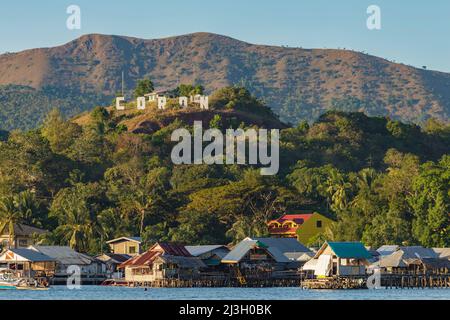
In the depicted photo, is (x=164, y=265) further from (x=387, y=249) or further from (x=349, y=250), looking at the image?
(x=387, y=249)

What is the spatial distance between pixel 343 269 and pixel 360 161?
240ft

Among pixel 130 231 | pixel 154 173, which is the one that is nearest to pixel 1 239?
pixel 130 231

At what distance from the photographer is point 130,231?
366 feet

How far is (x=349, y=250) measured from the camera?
8438 centimetres

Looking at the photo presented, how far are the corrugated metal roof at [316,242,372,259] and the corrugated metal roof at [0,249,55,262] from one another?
81.5 feet

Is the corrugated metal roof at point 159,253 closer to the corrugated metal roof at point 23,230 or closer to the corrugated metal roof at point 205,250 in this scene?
the corrugated metal roof at point 205,250

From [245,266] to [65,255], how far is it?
16223 millimetres

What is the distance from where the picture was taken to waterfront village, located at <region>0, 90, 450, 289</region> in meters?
84.6

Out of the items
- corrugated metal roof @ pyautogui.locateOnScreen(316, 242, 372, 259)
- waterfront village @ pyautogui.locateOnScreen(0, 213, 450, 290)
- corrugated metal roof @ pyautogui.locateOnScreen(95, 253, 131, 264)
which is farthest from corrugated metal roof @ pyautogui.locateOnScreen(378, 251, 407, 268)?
corrugated metal roof @ pyautogui.locateOnScreen(95, 253, 131, 264)

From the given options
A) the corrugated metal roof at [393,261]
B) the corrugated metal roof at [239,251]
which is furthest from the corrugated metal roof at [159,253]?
the corrugated metal roof at [393,261]

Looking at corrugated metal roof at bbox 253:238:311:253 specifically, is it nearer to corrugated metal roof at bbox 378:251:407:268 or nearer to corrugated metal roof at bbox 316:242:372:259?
corrugated metal roof at bbox 378:251:407:268

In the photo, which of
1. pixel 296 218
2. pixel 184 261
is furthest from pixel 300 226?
pixel 184 261

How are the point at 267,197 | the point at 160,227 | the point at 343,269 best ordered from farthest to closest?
the point at 267,197 → the point at 160,227 → the point at 343,269
